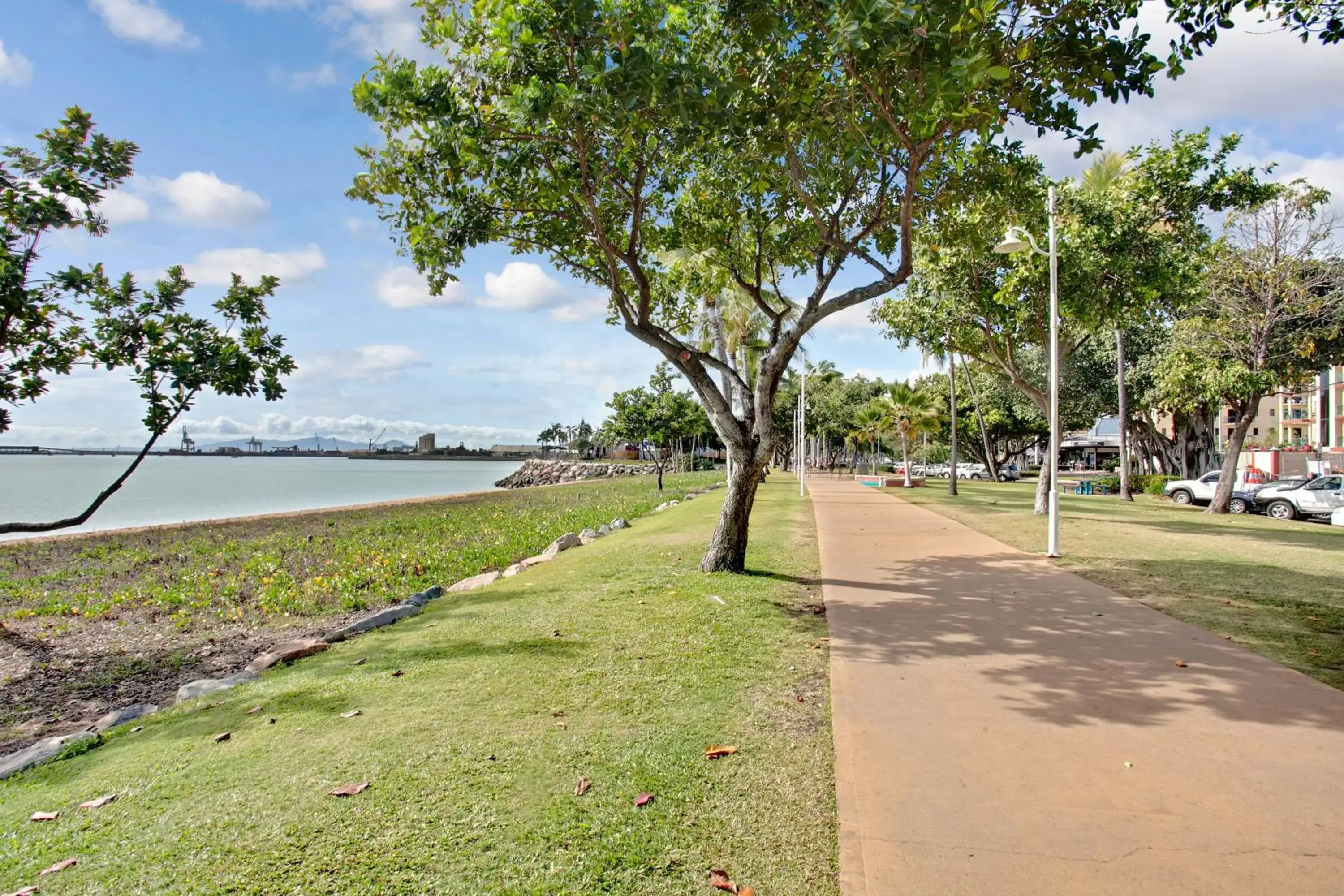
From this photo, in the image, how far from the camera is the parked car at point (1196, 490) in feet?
79.0

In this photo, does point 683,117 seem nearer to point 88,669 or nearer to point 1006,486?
point 88,669

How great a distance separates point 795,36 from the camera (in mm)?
7711

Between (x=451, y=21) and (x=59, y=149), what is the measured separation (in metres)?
3.65

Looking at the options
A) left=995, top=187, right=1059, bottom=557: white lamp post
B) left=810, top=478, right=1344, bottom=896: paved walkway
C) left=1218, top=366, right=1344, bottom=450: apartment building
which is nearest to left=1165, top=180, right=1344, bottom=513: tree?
left=995, top=187, right=1059, bottom=557: white lamp post

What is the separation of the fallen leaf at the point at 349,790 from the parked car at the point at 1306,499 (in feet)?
78.0

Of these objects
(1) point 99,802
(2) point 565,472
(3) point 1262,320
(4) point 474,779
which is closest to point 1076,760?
(4) point 474,779

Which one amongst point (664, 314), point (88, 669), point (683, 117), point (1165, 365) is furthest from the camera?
point (1165, 365)

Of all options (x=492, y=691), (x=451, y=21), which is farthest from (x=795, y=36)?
(x=492, y=691)

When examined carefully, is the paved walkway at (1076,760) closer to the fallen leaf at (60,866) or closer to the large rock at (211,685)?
the fallen leaf at (60,866)

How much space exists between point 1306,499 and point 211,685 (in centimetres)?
2506

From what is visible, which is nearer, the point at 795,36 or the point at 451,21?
the point at 451,21

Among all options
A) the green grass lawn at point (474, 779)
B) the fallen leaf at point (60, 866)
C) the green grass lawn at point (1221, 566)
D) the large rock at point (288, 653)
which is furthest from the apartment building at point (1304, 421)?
→ the fallen leaf at point (60, 866)

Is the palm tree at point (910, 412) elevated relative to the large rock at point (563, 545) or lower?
elevated

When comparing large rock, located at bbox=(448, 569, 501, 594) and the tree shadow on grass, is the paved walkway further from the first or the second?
large rock, located at bbox=(448, 569, 501, 594)
